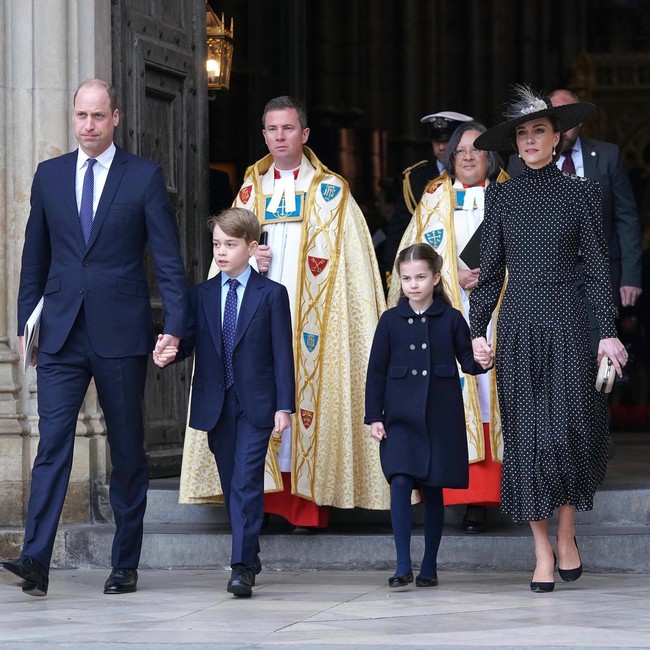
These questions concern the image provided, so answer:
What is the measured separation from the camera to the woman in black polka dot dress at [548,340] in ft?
22.4

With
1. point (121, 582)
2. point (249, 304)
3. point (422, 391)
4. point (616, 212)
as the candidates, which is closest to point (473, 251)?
point (616, 212)

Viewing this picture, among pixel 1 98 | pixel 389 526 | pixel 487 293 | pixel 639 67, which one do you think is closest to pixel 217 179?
pixel 1 98

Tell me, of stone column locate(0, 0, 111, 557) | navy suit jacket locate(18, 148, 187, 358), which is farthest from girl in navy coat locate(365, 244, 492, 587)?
stone column locate(0, 0, 111, 557)

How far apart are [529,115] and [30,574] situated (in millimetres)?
2688

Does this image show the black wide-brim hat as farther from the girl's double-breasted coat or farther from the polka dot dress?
the girl's double-breasted coat

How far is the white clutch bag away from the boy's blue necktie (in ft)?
4.85

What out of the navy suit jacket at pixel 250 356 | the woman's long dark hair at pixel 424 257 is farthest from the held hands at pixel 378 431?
the woman's long dark hair at pixel 424 257

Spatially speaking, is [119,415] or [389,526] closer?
[119,415]

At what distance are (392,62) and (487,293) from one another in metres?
15.4

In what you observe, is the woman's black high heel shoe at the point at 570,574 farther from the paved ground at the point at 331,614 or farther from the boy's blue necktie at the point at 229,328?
the boy's blue necktie at the point at 229,328

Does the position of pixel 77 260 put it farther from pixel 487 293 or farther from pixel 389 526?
pixel 389 526

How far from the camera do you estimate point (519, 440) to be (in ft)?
22.6

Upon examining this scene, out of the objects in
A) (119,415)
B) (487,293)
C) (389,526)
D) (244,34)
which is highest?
(244,34)

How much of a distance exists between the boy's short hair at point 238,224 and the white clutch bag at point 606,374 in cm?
151
